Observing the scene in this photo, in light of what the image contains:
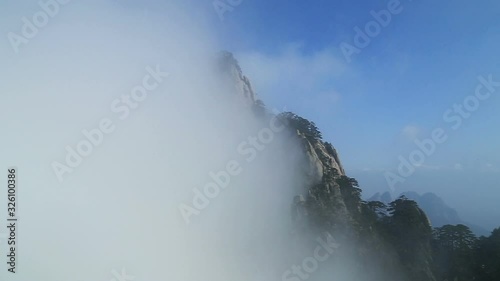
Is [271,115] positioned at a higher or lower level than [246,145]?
higher

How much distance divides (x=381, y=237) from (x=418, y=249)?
5.43 meters

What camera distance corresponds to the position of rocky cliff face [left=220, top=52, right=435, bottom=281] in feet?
156

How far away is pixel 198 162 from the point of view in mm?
66812

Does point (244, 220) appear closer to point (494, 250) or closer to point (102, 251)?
point (102, 251)

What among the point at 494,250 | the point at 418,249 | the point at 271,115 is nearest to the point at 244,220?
the point at 271,115

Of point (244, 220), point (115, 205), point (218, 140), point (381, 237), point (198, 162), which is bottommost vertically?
point (381, 237)

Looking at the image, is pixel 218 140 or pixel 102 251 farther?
pixel 218 140

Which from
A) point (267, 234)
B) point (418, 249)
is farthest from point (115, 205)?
point (418, 249)

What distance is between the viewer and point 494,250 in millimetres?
43469

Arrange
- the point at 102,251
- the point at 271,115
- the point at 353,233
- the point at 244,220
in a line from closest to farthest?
the point at 102,251
the point at 353,233
the point at 244,220
the point at 271,115

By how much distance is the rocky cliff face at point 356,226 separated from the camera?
47469 mm

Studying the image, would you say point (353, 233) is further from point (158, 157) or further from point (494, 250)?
point (158, 157)

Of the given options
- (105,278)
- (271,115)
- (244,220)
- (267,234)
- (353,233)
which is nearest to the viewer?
(105,278)

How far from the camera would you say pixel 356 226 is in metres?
49.5
